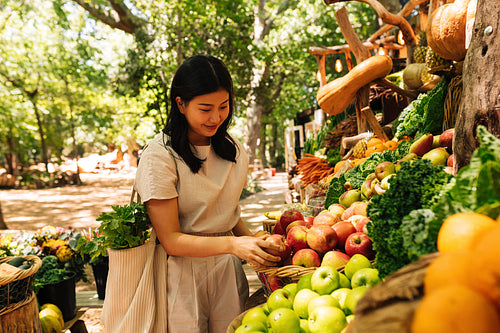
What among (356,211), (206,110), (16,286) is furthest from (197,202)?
(16,286)

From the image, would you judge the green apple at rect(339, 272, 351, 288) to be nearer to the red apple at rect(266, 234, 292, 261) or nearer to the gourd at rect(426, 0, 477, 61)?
the red apple at rect(266, 234, 292, 261)

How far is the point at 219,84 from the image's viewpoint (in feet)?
6.35

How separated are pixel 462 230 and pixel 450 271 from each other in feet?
0.56

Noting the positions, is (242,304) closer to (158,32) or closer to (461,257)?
(461,257)

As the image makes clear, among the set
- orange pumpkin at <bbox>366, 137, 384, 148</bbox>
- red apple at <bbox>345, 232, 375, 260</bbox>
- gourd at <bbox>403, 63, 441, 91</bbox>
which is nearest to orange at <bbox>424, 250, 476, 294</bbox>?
red apple at <bbox>345, 232, 375, 260</bbox>

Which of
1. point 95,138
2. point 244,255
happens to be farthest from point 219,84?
point 95,138

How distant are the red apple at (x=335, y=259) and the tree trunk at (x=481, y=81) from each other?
2.47 feet

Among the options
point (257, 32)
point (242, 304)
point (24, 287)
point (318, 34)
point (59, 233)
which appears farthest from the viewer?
point (257, 32)

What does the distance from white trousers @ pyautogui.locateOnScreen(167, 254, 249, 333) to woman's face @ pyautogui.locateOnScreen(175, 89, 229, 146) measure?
0.80 metres

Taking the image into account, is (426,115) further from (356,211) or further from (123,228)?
(123,228)

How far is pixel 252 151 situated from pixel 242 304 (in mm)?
13218

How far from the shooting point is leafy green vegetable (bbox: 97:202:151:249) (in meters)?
1.85

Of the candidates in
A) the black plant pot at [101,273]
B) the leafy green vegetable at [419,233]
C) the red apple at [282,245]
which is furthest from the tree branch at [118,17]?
the leafy green vegetable at [419,233]

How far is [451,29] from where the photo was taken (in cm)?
245
